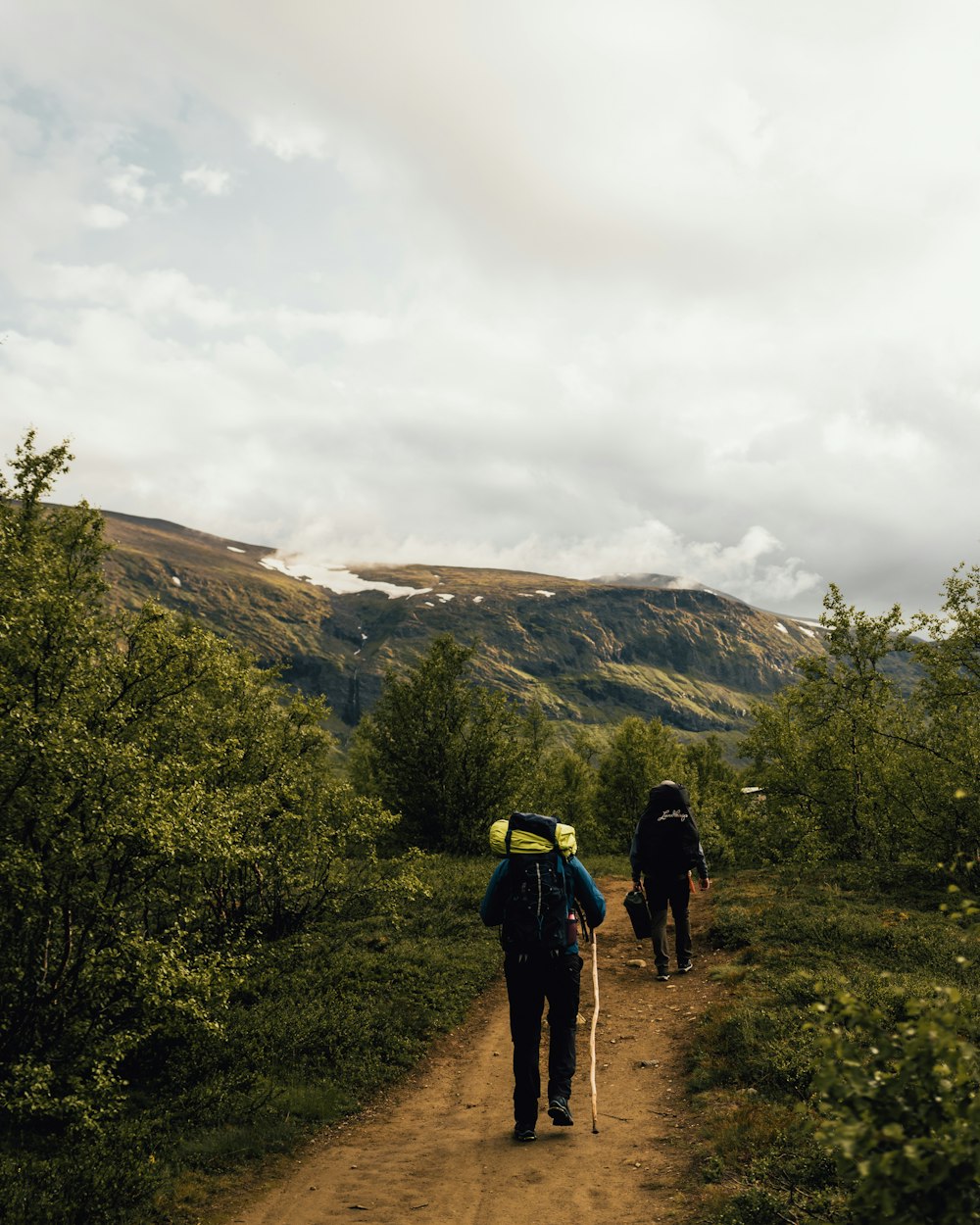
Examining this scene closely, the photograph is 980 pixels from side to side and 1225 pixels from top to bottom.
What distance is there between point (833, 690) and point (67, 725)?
2750 centimetres

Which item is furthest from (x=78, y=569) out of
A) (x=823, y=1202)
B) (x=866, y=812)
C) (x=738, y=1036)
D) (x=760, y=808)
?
(x=866, y=812)

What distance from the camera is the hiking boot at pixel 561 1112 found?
8.65 meters

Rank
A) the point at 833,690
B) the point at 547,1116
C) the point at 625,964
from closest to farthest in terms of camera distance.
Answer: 1. the point at 547,1116
2. the point at 625,964
3. the point at 833,690

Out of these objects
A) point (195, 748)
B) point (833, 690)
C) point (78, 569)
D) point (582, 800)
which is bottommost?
point (582, 800)

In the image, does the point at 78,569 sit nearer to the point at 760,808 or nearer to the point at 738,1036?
the point at 738,1036

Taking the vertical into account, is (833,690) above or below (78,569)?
below

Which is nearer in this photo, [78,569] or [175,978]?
[175,978]

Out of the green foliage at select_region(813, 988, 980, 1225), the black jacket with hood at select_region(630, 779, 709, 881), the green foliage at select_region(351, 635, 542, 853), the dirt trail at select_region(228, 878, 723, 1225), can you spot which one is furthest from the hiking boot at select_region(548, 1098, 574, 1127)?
the green foliage at select_region(351, 635, 542, 853)

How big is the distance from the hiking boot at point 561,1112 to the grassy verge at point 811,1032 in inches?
62.1

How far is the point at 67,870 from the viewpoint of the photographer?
35.0 ft

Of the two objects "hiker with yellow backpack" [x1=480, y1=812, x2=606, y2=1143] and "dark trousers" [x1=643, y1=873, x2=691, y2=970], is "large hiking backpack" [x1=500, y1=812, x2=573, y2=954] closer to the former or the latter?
"hiker with yellow backpack" [x1=480, y1=812, x2=606, y2=1143]

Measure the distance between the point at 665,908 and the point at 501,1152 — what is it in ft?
24.3

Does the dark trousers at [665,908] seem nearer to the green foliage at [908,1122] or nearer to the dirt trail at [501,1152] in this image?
the dirt trail at [501,1152]

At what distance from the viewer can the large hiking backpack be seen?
8703mm
